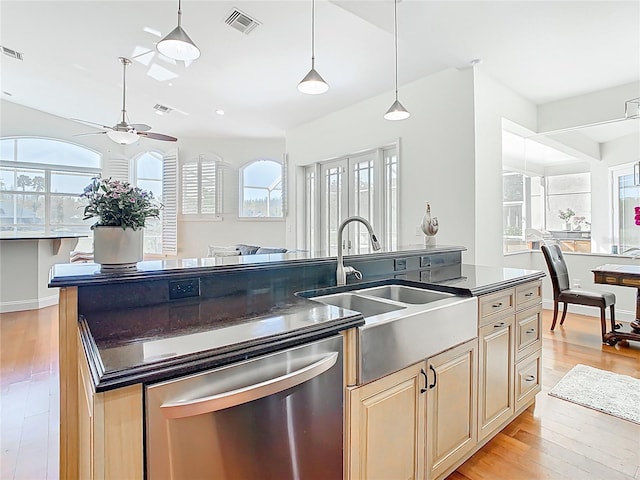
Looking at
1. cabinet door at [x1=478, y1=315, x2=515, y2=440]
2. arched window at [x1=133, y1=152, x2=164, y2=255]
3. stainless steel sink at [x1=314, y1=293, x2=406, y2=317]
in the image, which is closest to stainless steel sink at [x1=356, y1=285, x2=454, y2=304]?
stainless steel sink at [x1=314, y1=293, x2=406, y2=317]

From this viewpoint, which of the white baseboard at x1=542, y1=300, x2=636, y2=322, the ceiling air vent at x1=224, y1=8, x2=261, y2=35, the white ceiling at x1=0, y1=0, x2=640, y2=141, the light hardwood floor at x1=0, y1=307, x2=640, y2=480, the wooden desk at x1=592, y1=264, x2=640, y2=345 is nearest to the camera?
the light hardwood floor at x1=0, y1=307, x2=640, y2=480

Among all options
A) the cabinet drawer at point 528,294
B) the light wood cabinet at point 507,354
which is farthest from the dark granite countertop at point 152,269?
the cabinet drawer at point 528,294

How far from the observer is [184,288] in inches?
60.8

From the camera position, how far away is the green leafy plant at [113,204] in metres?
1.34

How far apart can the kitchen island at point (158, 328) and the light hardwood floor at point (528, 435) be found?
2.92 feet

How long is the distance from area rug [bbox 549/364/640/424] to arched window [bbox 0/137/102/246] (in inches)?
299

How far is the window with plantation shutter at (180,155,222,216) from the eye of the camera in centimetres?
743

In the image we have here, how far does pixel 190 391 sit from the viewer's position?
886 mm

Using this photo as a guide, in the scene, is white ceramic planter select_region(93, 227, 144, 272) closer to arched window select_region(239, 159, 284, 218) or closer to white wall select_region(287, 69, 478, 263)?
white wall select_region(287, 69, 478, 263)

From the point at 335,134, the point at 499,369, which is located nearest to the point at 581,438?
the point at 499,369

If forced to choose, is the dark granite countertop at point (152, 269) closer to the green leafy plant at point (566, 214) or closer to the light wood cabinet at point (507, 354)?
the light wood cabinet at point (507, 354)

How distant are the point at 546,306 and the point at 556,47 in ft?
11.4

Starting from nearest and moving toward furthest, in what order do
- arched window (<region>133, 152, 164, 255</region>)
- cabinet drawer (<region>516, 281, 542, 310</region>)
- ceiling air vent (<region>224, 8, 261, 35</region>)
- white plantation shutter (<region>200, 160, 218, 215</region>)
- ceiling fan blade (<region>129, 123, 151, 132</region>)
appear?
cabinet drawer (<region>516, 281, 542, 310</region>), ceiling air vent (<region>224, 8, 261, 35</region>), ceiling fan blade (<region>129, 123, 151, 132</region>), white plantation shutter (<region>200, 160, 218, 215</region>), arched window (<region>133, 152, 164, 255</region>)

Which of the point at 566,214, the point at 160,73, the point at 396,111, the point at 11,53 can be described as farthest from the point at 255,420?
the point at 11,53
